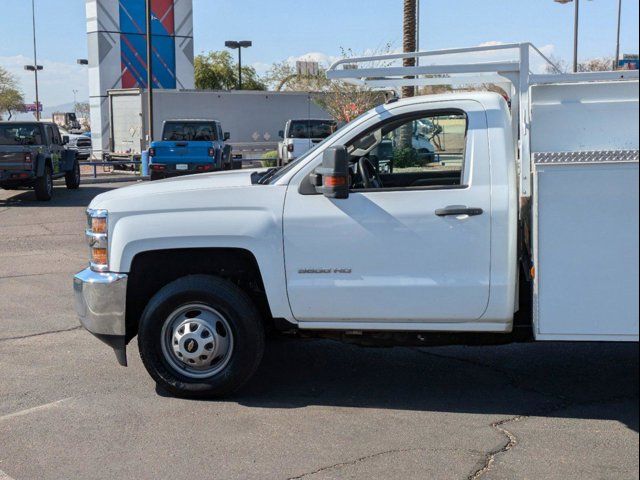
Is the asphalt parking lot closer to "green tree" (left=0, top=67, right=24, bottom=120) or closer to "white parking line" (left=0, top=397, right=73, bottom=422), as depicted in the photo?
"white parking line" (left=0, top=397, right=73, bottom=422)

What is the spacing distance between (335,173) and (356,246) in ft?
1.63

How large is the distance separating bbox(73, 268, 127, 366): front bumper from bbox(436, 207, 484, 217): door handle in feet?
7.13

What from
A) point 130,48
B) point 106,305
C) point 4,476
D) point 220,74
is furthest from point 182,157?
point 220,74

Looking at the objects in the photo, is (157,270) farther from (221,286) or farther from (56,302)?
(56,302)

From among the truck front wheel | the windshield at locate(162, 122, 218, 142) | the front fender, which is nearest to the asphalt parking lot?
the truck front wheel

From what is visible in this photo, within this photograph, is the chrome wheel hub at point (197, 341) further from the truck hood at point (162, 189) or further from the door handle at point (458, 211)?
the door handle at point (458, 211)

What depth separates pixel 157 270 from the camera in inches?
230

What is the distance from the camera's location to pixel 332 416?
5.36 m

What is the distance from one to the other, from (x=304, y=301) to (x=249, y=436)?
94 cm

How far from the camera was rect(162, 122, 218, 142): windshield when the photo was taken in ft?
78.0

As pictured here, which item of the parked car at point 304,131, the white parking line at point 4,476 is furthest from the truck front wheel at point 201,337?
the parked car at point 304,131

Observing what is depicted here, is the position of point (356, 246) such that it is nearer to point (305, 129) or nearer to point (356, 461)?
point (356, 461)

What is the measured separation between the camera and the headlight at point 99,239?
5648 mm

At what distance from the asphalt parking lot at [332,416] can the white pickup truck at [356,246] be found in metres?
0.45
